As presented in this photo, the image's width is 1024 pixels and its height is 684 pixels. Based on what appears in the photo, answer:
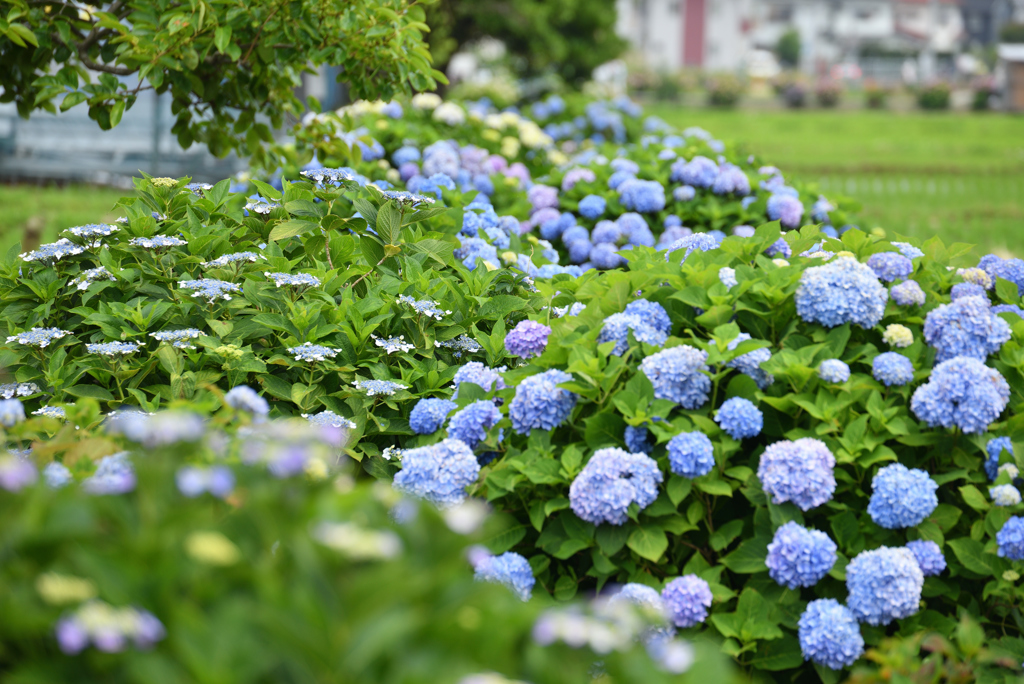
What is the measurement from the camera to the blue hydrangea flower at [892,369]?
1.94 m

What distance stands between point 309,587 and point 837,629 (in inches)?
45.3

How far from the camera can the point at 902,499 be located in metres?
1.75

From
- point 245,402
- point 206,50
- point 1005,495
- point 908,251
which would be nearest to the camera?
point 245,402

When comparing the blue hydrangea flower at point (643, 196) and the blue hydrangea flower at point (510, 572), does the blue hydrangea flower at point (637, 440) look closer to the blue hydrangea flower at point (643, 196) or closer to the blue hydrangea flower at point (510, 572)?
the blue hydrangea flower at point (510, 572)

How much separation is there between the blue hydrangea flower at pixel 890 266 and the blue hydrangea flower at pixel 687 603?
40.8 inches

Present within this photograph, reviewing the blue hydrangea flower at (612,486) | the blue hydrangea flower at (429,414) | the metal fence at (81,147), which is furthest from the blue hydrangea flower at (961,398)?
the metal fence at (81,147)

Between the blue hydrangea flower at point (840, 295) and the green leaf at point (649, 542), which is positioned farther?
the blue hydrangea flower at point (840, 295)

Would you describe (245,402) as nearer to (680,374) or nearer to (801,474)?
(680,374)

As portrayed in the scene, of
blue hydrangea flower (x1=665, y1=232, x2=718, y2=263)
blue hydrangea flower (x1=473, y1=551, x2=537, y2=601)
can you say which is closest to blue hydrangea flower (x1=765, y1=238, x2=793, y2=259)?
blue hydrangea flower (x1=665, y1=232, x2=718, y2=263)

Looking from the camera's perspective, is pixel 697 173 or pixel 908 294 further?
pixel 697 173

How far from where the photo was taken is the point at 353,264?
2.78 meters

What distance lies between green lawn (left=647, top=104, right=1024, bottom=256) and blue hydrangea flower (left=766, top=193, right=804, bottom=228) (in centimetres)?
80

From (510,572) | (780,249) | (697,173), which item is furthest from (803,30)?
(510,572)

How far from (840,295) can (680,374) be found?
0.45 m
